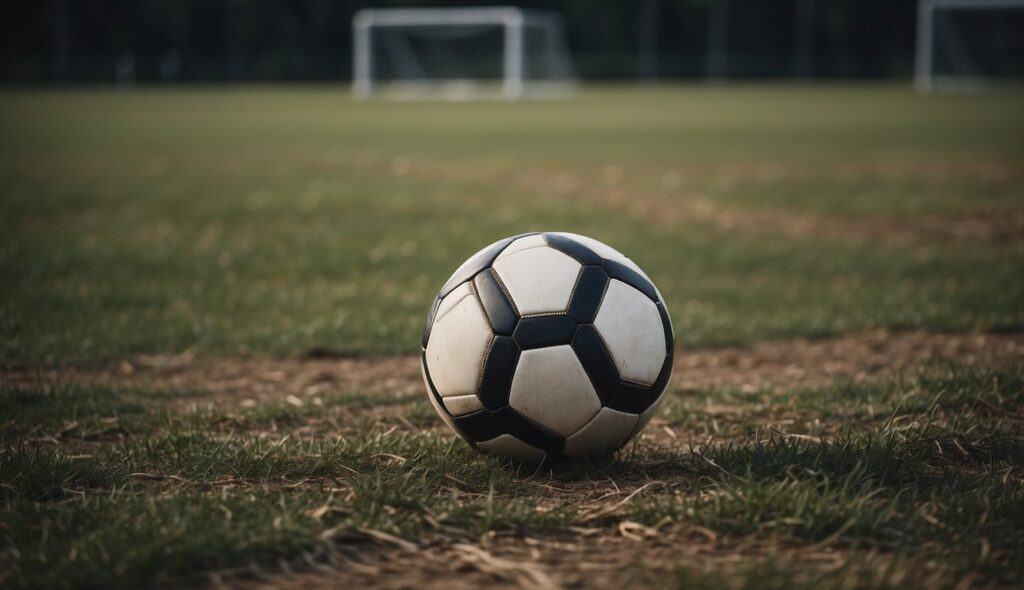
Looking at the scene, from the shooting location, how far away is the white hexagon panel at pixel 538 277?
3.75 m

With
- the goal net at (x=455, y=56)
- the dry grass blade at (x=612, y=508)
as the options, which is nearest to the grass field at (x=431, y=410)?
the dry grass blade at (x=612, y=508)

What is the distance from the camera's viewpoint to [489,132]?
2647cm

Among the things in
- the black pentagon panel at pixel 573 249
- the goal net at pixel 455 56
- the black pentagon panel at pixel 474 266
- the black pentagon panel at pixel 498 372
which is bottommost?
the black pentagon panel at pixel 498 372

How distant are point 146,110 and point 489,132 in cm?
1718

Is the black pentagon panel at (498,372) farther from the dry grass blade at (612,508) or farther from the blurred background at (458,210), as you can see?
the blurred background at (458,210)

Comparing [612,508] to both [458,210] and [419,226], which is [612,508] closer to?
[419,226]

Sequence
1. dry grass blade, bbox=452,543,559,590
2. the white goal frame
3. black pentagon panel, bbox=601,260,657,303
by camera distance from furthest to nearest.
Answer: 1. the white goal frame
2. black pentagon panel, bbox=601,260,657,303
3. dry grass blade, bbox=452,543,559,590

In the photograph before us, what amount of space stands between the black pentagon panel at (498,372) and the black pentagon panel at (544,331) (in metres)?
0.05

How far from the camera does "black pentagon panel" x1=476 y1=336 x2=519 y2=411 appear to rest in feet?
12.0

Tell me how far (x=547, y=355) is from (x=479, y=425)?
0.40m

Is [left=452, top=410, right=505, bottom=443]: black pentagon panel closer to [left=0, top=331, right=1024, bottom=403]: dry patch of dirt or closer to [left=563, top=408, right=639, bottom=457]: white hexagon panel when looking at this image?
[left=563, top=408, right=639, bottom=457]: white hexagon panel

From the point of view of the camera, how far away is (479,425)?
3762mm

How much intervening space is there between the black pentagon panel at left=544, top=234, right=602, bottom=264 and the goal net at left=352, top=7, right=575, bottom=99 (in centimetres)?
5243

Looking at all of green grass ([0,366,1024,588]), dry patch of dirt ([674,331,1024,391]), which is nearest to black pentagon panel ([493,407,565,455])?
green grass ([0,366,1024,588])
